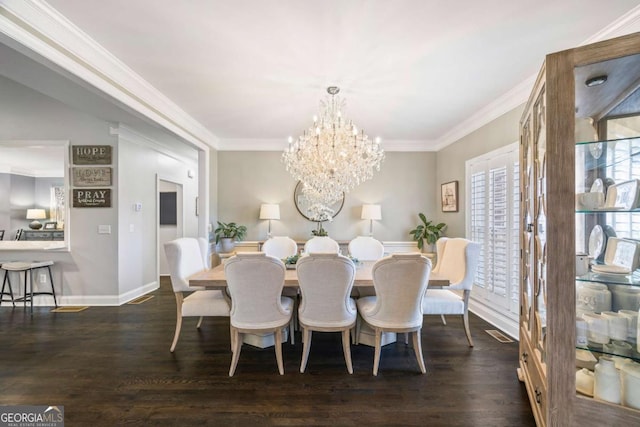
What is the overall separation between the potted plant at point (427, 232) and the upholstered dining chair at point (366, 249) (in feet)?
3.80

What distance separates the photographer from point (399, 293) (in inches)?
89.1

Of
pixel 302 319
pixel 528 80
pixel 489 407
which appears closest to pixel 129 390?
pixel 302 319

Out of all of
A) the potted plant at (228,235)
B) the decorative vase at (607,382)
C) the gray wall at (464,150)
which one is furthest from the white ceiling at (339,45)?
the decorative vase at (607,382)

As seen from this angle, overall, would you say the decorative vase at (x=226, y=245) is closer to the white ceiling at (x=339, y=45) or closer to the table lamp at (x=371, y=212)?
the white ceiling at (x=339, y=45)

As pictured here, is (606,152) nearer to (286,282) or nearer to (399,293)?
(399,293)

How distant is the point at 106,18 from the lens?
6.47 feet

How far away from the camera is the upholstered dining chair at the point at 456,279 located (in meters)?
2.75

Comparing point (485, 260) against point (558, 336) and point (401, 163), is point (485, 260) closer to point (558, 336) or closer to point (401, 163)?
point (401, 163)

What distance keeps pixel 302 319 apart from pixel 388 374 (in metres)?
0.85

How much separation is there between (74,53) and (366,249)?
12.0 feet

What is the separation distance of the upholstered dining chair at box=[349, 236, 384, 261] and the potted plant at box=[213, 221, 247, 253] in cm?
202

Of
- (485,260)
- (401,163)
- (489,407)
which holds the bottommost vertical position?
(489,407)

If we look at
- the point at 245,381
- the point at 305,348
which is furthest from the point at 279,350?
the point at 245,381

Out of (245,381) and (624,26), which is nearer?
(624,26)
